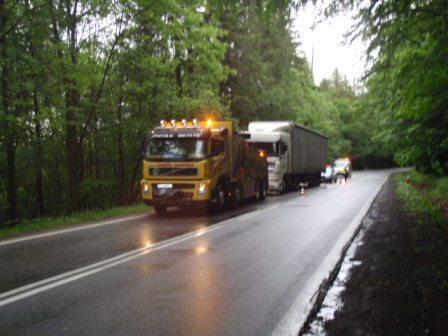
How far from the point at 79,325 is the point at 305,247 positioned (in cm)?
562

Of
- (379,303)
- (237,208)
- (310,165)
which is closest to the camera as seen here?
(379,303)

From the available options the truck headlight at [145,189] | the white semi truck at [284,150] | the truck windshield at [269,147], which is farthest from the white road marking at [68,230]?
the truck windshield at [269,147]

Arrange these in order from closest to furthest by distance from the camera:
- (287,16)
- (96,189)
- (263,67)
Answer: (287,16)
(96,189)
(263,67)

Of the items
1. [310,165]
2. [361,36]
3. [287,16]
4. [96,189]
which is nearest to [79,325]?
[287,16]

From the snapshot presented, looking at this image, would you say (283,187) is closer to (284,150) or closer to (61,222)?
(284,150)

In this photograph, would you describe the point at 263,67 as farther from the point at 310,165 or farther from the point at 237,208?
the point at 237,208

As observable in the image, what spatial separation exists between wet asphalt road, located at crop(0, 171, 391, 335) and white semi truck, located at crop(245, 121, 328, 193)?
1354 centimetres

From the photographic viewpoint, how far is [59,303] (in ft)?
19.9

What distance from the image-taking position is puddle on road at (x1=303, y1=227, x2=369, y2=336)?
17.1 ft

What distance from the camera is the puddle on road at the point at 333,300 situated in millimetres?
5218

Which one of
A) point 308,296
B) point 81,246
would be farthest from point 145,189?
point 308,296

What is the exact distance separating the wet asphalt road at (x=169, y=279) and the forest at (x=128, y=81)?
154 inches

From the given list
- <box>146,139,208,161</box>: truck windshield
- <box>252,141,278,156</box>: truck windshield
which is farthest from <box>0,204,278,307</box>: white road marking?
<box>252,141,278,156</box>: truck windshield

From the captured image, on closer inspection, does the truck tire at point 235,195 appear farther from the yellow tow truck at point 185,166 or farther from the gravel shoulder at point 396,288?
the gravel shoulder at point 396,288
